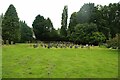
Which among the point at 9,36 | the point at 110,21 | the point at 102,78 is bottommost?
the point at 102,78

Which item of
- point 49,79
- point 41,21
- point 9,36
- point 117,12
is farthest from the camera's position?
point 41,21

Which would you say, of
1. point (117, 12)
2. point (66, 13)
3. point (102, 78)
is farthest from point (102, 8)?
point (102, 78)

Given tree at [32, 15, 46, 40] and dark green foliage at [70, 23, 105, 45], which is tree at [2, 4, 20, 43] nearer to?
dark green foliage at [70, 23, 105, 45]

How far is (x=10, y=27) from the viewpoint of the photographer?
59.4m

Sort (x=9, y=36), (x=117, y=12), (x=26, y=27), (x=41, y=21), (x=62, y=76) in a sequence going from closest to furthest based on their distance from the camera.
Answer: (x=62, y=76)
(x=9, y=36)
(x=117, y=12)
(x=26, y=27)
(x=41, y=21)

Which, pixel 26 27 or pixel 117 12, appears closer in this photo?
pixel 117 12

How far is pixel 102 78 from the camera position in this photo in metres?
12.4

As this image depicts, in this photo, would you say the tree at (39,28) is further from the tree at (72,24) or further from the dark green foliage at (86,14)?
the dark green foliage at (86,14)

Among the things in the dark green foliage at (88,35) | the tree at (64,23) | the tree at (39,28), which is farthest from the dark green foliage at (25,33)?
the dark green foliage at (88,35)

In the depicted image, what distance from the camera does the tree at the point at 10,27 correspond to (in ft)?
192

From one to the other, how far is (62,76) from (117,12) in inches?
2207

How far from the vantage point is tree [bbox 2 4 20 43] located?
2302 inches

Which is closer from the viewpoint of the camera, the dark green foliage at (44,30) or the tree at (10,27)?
the tree at (10,27)

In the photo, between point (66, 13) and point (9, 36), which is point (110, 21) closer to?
point (66, 13)
